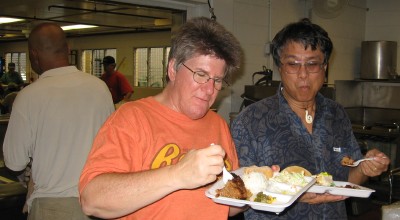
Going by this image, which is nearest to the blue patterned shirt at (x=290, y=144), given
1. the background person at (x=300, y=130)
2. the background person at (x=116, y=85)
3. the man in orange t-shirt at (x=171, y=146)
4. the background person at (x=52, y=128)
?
the background person at (x=300, y=130)

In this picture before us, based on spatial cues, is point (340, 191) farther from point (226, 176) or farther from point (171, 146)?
point (171, 146)

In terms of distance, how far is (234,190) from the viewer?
1227 mm

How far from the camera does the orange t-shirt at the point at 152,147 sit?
112 cm

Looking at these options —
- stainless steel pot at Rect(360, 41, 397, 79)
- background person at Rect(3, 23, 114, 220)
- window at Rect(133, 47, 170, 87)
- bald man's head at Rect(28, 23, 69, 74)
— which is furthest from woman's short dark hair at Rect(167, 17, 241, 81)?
window at Rect(133, 47, 170, 87)

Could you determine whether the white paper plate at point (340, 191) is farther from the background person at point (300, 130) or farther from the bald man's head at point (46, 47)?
the bald man's head at point (46, 47)

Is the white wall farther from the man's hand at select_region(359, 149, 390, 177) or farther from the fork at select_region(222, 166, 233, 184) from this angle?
the fork at select_region(222, 166, 233, 184)

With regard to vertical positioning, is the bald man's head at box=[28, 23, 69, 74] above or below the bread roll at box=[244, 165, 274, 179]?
above

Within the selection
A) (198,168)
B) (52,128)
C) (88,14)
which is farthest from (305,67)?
(88,14)

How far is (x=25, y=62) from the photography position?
1689 cm

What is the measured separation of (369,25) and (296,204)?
5.46 metres

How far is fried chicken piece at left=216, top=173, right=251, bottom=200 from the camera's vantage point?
1.21 m

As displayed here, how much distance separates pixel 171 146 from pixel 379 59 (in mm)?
5190

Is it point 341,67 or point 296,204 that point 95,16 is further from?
point 296,204

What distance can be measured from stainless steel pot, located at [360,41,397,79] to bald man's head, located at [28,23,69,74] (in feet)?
15.5
